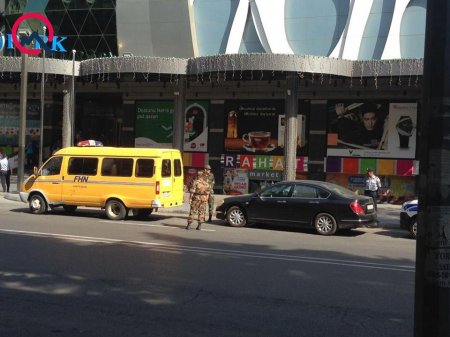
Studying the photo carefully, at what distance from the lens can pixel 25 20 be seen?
26.1 meters

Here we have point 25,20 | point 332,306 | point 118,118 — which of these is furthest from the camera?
point 118,118

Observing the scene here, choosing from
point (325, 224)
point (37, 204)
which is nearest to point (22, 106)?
point (37, 204)

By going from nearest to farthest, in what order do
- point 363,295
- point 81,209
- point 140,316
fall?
point 140,316
point 363,295
point 81,209

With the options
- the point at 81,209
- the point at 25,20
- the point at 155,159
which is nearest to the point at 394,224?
the point at 155,159

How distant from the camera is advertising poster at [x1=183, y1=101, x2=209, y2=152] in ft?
81.4

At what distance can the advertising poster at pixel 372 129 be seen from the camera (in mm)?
21672

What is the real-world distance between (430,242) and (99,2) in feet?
79.4

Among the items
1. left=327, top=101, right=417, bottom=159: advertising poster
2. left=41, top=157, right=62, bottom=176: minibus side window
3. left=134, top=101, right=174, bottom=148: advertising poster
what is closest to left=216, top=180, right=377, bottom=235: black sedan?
left=41, top=157, right=62, bottom=176: minibus side window

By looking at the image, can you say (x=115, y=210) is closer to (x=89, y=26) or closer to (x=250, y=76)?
(x=250, y=76)

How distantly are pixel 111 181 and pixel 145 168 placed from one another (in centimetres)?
112

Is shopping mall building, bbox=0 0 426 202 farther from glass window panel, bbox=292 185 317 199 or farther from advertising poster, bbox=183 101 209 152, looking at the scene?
glass window panel, bbox=292 185 317 199

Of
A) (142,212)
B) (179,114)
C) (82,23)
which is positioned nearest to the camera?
(142,212)

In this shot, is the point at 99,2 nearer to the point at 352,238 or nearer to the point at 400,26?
the point at 400,26

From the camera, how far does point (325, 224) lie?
14102 mm
